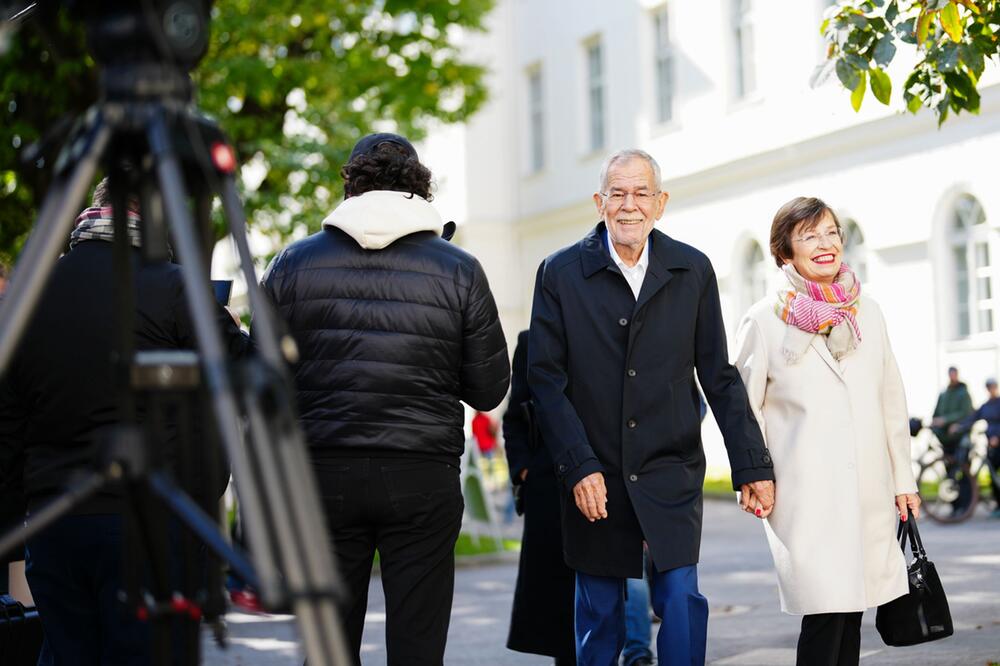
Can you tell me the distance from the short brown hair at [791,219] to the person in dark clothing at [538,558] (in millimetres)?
1135

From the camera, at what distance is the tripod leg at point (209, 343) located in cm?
199

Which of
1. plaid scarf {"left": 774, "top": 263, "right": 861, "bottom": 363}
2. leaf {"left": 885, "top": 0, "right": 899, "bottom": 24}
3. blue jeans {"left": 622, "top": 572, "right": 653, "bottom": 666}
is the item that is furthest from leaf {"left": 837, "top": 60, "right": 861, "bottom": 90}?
blue jeans {"left": 622, "top": 572, "right": 653, "bottom": 666}

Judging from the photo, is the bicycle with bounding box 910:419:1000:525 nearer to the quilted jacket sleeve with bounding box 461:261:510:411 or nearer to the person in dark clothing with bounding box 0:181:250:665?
the quilted jacket sleeve with bounding box 461:261:510:411

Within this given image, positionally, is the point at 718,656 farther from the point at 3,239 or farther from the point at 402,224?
the point at 3,239

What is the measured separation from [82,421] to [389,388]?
0.92 m

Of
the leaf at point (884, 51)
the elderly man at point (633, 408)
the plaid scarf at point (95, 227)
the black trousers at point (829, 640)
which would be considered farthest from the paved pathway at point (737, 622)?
the plaid scarf at point (95, 227)

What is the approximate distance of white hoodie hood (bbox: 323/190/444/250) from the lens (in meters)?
4.95

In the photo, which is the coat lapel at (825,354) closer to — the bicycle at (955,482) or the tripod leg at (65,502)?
the tripod leg at (65,502)

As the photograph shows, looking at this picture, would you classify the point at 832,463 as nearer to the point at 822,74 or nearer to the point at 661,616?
the point at 661,616

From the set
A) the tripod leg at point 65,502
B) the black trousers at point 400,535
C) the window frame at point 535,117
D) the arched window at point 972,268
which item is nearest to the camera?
the tripod leg at point 65,502

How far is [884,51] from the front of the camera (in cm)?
568

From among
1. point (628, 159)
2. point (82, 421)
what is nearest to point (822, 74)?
point (628, 159)

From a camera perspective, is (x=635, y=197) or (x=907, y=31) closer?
(x=635, y=197)

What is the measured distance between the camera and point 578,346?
563 centimetres
